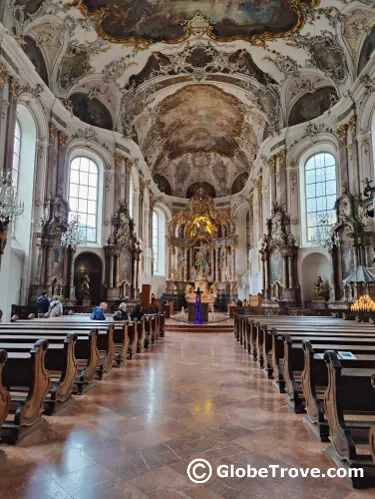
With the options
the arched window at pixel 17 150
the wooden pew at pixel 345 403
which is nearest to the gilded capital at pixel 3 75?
the arched window at pixel 17 150

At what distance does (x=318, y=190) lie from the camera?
19.7 m

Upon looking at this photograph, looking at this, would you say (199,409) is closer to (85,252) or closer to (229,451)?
(229,451)

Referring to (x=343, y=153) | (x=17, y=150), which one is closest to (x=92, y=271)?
(x=17, y=150)

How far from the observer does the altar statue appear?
712 inches

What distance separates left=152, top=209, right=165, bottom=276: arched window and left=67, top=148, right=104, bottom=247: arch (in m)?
10.0

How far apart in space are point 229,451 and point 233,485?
0.58 metres

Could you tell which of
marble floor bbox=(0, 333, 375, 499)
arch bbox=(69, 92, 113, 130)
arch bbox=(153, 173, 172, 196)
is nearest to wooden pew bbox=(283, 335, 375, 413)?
marble floor bbox=(0, 333, 375, 499)

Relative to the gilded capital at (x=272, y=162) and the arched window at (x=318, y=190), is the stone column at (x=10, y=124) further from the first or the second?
the arched window at (x=318, y=190)

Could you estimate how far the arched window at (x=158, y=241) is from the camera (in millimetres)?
30500

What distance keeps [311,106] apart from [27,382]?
66.5 ft

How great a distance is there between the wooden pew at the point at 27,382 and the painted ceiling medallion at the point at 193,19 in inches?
631

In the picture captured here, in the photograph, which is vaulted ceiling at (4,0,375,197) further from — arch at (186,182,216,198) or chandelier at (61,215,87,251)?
arch at (186,182,216,198)

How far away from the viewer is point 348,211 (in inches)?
649

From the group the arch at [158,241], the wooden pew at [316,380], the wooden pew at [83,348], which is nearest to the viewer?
the wooden pew at [316,380]
